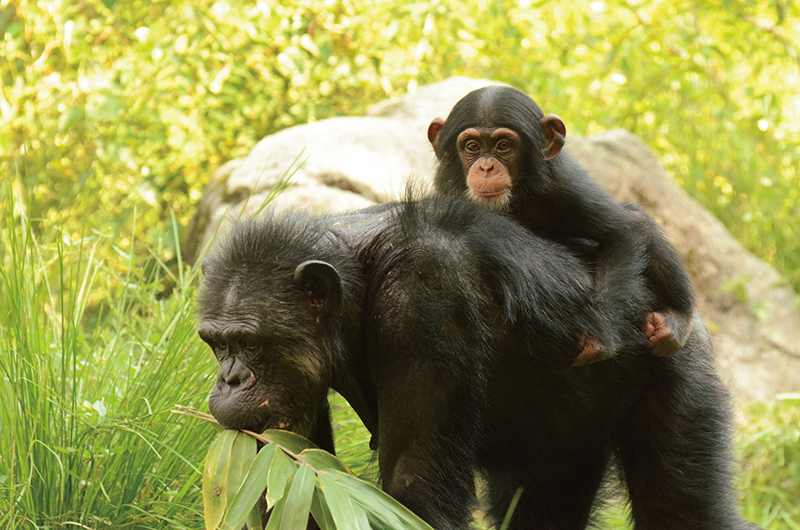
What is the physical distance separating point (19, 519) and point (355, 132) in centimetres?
425

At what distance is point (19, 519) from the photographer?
2.68m

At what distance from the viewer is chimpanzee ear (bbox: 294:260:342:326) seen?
8.07ft

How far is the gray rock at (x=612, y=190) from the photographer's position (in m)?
5.68

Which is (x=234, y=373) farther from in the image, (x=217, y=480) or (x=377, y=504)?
(x=377, y=504)

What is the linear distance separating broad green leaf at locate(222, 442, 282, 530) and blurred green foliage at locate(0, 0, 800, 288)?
13.6ft

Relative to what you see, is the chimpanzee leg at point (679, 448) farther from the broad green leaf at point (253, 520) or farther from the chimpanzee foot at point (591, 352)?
the broad green leaf at point (253, 520)

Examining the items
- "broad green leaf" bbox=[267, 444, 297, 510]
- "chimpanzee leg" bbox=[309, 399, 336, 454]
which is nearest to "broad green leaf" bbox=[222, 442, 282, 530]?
"broad green leaf" bbox=[267, 444, 297, 510]

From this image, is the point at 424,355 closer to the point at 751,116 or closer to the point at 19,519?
the point at 19,519

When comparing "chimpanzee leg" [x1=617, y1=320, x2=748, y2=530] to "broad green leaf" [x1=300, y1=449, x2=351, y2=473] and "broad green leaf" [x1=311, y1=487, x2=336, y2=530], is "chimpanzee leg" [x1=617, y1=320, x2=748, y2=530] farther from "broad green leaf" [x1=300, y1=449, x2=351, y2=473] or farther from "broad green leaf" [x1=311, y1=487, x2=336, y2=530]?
"broad green leaf" [x1=311, y1=487, x2=336, y2=530]

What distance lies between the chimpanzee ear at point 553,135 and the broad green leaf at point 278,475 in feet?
6.78

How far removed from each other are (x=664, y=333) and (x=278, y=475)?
1577 mm

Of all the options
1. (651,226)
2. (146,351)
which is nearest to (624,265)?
(651,226)

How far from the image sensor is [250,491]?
7.22 ft

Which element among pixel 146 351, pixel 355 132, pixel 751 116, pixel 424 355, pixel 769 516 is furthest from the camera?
pixel 751 116
